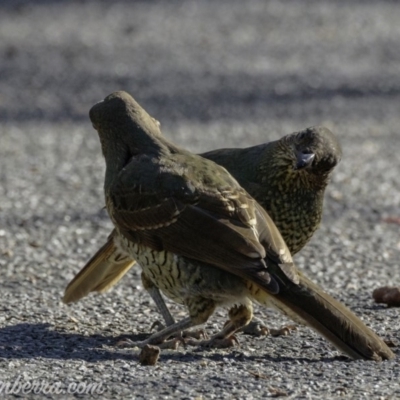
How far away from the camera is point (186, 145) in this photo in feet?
39.2

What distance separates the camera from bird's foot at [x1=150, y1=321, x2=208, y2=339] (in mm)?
6282

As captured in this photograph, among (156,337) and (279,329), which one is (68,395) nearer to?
(156,337)

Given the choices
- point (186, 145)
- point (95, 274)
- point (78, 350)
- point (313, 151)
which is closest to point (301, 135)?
point (313, 151)

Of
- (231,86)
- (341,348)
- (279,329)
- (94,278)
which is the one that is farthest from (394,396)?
(231,86)

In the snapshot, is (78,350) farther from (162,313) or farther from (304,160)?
(304,160)

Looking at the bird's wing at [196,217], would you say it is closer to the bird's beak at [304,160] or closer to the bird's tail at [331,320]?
the bird's tail at [331,320]

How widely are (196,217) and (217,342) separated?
0.69m

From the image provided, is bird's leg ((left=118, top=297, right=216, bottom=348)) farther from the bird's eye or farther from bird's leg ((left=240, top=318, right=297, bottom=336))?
the bird's eye

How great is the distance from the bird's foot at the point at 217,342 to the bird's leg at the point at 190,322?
0.12m

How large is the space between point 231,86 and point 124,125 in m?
8.28

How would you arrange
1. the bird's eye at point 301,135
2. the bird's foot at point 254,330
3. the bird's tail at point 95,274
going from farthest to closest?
the bird's tail at point 95,274, the bird's eye at point 301,135, the bird's foot at point 254,330

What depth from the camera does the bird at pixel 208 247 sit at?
5.68m

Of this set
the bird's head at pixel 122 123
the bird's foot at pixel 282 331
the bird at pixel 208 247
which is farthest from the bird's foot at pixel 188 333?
the bird's head at pixel 122 123

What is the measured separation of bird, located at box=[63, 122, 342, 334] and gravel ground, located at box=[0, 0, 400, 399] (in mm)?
256
